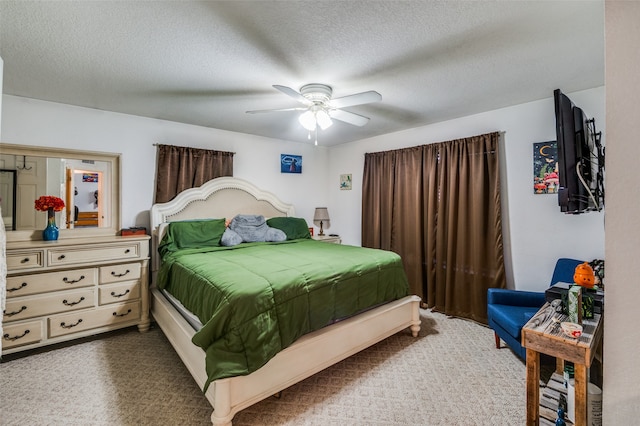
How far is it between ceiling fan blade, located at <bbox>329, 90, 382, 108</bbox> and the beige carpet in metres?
2.16

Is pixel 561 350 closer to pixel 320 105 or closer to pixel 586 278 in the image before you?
pixel 586 278

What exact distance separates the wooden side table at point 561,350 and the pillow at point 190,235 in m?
2.95

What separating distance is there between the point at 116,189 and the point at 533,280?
4.72 m

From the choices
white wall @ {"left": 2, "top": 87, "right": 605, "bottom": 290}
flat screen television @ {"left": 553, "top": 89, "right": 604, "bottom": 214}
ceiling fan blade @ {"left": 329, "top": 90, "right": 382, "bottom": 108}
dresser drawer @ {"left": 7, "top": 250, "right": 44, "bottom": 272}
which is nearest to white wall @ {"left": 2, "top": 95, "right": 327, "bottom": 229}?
white wall @ {"left": 2, "top": 87, "right": 605, "bottom": 290}

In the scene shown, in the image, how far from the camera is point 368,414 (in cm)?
182

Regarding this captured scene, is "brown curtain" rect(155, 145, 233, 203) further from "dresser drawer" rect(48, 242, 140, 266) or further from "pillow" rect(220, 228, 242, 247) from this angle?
"pillow" rect(220, 228, 242, 247)

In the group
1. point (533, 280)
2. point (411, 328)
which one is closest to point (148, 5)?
point (411, 328)

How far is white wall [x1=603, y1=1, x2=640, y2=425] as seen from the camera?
82 cm

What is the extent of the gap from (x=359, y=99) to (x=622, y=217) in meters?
1.72

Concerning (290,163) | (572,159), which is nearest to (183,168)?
(290,163)

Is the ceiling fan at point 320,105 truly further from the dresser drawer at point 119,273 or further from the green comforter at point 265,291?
the dresser drawer at point 119,273

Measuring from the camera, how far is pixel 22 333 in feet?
7.97

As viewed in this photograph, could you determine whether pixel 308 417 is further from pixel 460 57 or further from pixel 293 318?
pixel 460 57

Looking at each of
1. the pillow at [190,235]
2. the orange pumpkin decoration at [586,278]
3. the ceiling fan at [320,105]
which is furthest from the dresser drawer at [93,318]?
the orange pumpkin decoration at [586,278]
